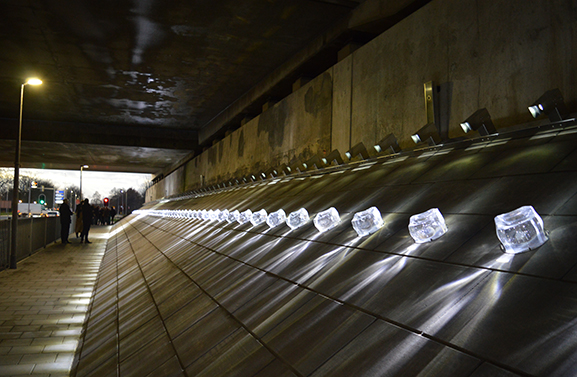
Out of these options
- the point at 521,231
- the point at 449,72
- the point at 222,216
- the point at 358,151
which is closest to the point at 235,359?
the point at 521,231

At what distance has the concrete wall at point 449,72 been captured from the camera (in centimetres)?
522

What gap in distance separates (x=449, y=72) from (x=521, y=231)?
5146 millimetres

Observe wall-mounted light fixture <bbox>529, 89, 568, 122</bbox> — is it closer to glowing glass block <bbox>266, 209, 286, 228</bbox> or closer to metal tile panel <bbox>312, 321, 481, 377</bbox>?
glowing glass block <bbox>266, 209, 286, 228</bbox>

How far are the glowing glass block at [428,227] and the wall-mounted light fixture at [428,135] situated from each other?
311 centimetres

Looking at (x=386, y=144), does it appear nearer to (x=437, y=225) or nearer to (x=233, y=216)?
(x=233, y=216)

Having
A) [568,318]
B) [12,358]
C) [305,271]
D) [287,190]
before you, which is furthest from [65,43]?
[568,318]

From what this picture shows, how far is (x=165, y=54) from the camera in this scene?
12.3 meters

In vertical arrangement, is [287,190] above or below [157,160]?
below

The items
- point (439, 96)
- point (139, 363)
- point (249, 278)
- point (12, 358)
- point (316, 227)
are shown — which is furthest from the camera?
point (439, 96)

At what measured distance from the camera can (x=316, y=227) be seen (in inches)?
159

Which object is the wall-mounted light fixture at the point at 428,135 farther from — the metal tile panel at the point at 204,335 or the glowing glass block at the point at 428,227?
the metal tile panel at the point at 204,335

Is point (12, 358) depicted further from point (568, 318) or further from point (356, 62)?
point (356, 62)

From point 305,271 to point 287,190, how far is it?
4312 mm

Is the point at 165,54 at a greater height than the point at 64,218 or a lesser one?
greater
